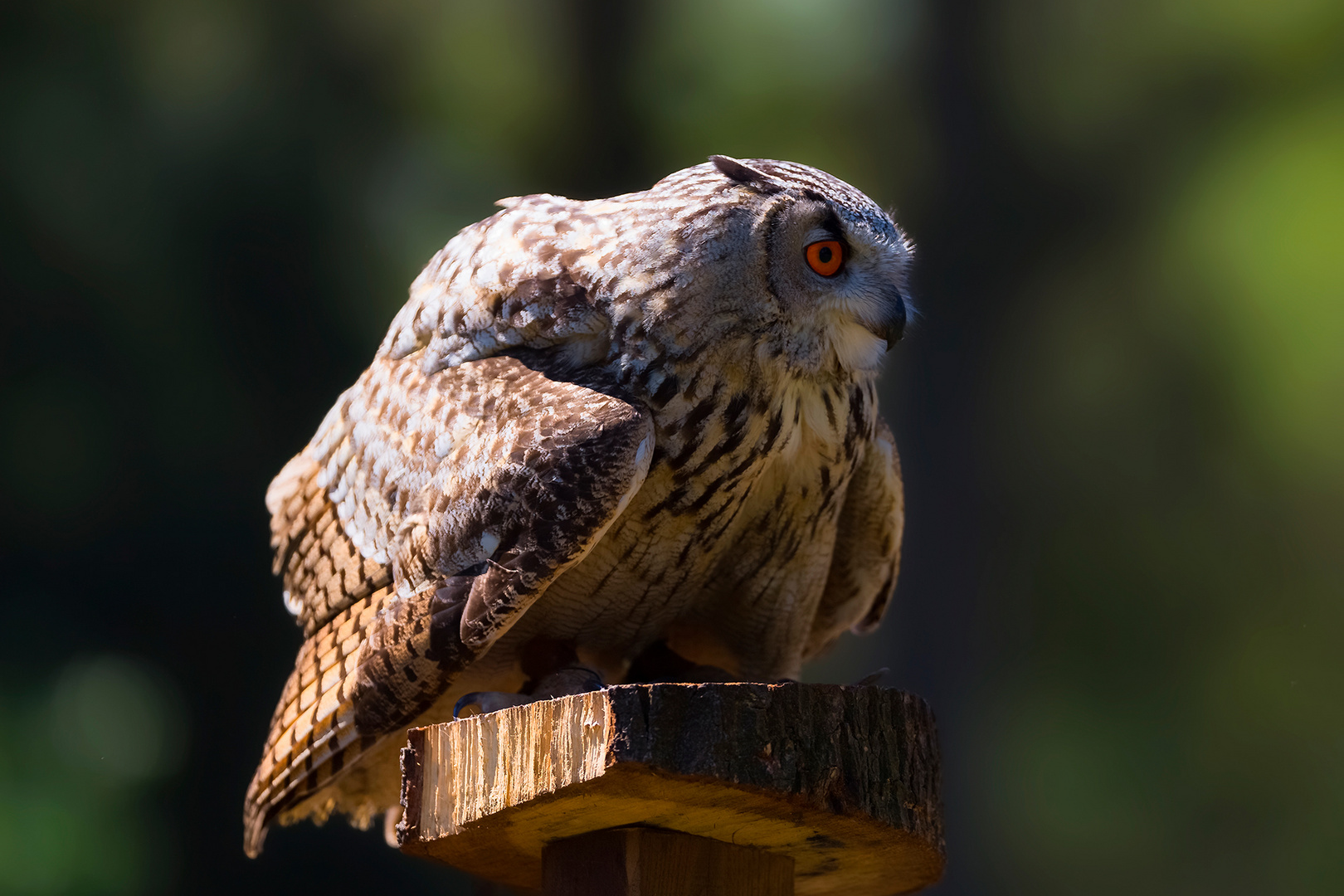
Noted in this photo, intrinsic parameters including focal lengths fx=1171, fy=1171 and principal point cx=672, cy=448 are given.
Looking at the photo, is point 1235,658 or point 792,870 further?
point 1235,658

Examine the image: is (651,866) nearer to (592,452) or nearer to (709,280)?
(592,452)

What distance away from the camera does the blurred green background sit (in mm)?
4398

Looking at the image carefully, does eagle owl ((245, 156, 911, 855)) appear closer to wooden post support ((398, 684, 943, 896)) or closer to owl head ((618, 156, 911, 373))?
owl head ((618, 156, 911, 373))

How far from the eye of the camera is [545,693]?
5.52 feet

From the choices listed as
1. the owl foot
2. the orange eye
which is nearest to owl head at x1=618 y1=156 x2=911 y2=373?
the orange eye

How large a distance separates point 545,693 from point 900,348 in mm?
3733

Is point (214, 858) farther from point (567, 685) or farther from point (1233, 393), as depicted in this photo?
point (1233, 393)

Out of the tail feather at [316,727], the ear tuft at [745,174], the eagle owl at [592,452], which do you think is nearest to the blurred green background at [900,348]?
the tail feather at [316,727]

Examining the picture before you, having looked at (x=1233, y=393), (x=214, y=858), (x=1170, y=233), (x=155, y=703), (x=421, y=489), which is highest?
(x=421, y=489)

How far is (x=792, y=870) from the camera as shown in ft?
5.03

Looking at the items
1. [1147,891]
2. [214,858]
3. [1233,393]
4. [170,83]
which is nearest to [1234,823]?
[1147,891]

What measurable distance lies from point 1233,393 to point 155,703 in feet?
15.5

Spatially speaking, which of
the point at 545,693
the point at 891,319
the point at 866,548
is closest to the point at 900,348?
the point at 866,548

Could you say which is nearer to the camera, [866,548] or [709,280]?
[709,280]
